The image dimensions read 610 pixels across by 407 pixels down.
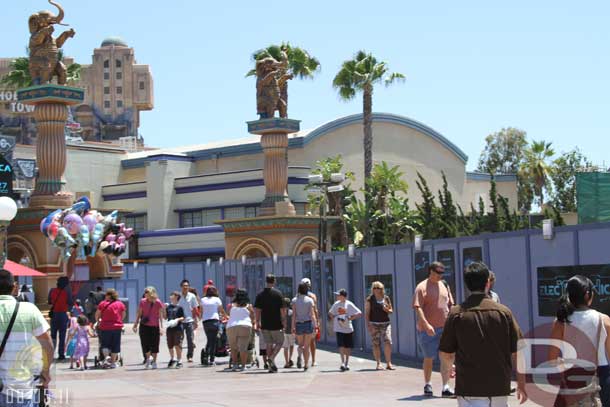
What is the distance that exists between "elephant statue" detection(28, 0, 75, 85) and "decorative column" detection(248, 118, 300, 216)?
930 cm

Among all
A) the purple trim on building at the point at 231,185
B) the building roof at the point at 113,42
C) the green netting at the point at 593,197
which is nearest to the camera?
the green netting at the point at 593,197

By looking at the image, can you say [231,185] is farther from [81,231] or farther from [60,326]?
[60,326]

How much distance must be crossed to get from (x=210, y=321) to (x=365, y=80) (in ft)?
113

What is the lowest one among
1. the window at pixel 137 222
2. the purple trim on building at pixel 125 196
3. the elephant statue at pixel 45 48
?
the window at pixel 137 222

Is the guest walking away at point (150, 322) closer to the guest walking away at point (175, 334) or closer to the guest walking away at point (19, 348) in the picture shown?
the guest walking away at point (175, 334)

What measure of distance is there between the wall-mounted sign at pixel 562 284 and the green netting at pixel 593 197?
5486 millimetres

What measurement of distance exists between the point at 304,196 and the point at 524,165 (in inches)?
1064

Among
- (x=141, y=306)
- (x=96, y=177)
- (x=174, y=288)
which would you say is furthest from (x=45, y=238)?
(x=96, y=177)

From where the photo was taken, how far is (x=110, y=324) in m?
21.0

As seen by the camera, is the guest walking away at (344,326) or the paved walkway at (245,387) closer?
the paved walkway at (245,387)

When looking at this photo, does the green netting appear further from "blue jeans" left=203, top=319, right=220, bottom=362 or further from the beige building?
the beige building

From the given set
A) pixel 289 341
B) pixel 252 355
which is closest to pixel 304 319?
pixel 289 341

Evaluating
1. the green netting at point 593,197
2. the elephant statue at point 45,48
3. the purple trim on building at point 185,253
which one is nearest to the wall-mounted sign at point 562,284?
the green netting at point 593,197

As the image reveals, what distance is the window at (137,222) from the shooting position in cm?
6562
